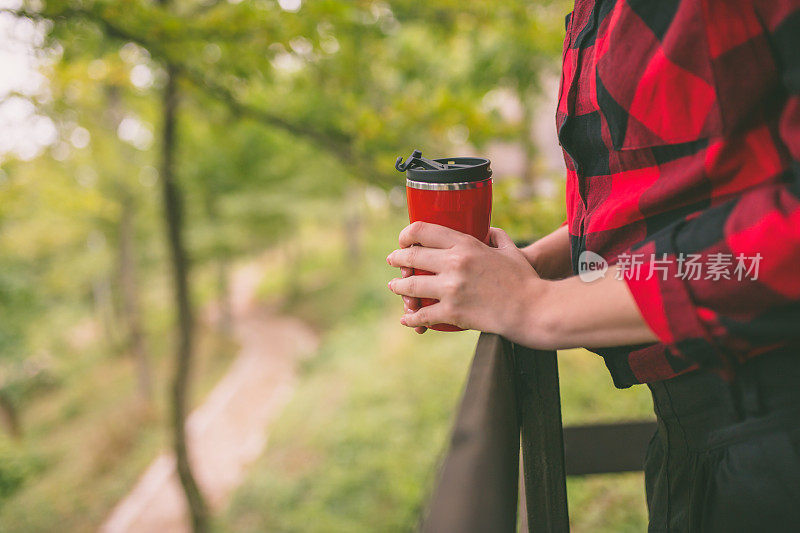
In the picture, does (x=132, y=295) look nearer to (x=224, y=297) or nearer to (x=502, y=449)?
(x=224, y=297)

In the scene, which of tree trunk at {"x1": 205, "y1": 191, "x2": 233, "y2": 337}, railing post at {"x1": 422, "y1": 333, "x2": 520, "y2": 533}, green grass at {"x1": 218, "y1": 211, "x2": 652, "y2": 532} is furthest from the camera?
tree trunk at {"x1": 205, "y1": 191, "x2": 233, "y2": 337}

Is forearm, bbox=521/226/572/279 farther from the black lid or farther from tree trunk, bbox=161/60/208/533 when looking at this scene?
tree trunk, bbox=161/60/208/533

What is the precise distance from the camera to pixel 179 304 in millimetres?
5113

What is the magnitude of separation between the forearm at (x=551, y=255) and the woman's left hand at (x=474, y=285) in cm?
28

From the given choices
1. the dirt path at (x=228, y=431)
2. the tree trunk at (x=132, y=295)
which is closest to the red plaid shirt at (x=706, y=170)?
the dirt path at (x=228, y=431)

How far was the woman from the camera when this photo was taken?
2.02ft

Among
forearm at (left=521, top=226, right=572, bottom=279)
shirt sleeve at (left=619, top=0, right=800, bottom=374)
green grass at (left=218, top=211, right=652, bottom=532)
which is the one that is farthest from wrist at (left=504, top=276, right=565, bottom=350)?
green grass at (left=218, top=211, right=652, bottom=532)

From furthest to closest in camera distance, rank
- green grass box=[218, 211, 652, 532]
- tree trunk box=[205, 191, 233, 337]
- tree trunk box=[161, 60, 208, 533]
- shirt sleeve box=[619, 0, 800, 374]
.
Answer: tree trunk box=[205, 191, 233, 337], green grass box=[218, 211, 652, 532], tree trunk box=[161, 60, 208, 533], shirt sleeve box=[619, 0, 800, 374]

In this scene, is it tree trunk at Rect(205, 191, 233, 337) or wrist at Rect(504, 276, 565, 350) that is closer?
wrist at Rect(504, 276, 565, 350)

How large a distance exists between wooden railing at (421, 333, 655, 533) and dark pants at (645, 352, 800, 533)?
200mm

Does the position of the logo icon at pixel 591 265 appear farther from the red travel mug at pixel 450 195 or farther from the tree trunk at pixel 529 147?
the tree trunk at pixel 529 147

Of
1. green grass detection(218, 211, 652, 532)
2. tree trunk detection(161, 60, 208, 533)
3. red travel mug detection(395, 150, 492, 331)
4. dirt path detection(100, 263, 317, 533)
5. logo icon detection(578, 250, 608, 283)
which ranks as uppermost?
red travel mug detection(395, 150, 492, 331)

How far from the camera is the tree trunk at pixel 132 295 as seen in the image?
1139 centimetres

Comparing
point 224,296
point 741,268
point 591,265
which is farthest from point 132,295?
point 741,268
